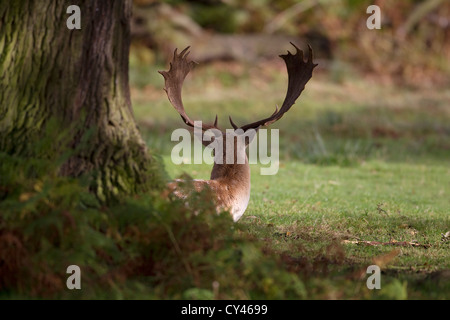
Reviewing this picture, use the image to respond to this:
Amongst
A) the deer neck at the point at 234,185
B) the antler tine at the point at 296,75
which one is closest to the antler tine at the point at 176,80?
the deer neck at the point at 234,185

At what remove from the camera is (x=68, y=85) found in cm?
550

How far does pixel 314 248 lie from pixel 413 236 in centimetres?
124

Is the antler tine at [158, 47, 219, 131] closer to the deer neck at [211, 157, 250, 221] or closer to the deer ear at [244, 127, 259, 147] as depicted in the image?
the deer ear at [244, 127, 259, 147]

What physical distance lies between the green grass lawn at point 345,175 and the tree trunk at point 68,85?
3.91ft

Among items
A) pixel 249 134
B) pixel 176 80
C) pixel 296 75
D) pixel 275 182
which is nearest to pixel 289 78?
pixel 296 75

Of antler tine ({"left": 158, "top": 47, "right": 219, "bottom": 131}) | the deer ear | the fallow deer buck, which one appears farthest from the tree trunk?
the deer ear

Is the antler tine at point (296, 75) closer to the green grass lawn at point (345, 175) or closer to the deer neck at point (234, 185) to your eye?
the deer neck at point (234, 185)

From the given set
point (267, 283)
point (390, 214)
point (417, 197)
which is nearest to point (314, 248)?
point (267, 283)

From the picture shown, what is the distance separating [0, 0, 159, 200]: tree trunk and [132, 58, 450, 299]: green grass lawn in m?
1.19

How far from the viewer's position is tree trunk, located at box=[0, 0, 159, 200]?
17.9 ft

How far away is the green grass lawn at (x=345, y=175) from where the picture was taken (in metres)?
5.52

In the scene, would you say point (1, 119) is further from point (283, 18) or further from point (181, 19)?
point (283, 18)

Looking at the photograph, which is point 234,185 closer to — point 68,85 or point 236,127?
point 236,127
